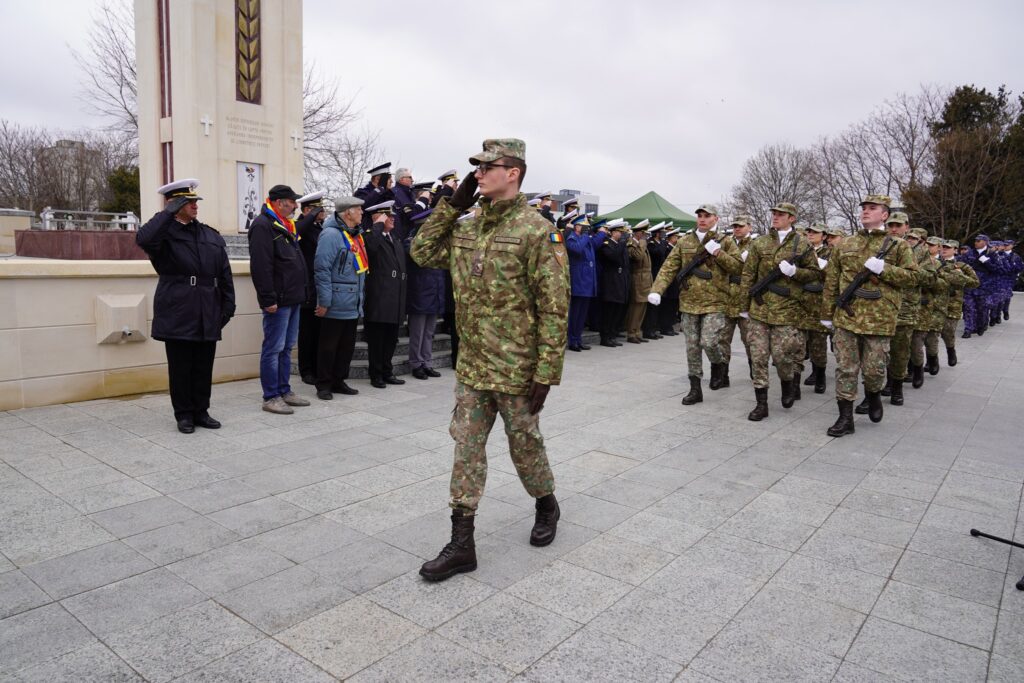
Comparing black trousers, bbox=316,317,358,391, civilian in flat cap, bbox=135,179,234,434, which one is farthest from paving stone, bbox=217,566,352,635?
black trousers, bbox=316,317,358,391

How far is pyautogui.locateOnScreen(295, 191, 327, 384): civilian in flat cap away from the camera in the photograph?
8133 millimetres

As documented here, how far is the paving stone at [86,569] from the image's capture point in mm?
3492

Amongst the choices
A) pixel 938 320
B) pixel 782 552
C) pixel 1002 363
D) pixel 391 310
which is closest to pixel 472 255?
pixel 782 552

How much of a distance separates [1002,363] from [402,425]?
434 inches

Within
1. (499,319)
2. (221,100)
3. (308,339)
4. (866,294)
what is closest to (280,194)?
(308,339)

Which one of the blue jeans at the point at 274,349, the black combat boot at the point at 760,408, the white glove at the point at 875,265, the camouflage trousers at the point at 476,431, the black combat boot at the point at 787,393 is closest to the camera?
the camouflage trousers at the point at 476,431

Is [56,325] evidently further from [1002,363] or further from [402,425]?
[1002,363]

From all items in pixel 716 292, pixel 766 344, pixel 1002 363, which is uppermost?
pixel 716 292

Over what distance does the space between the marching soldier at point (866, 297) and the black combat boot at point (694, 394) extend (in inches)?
60.3

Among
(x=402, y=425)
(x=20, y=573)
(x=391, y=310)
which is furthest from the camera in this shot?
(x=391, y=310)

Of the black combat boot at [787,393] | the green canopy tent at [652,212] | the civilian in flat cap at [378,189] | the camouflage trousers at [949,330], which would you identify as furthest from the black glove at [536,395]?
the green canopy tent at [652,212]

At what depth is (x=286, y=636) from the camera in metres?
3.11

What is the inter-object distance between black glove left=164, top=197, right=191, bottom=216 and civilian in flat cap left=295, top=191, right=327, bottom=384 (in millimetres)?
1763

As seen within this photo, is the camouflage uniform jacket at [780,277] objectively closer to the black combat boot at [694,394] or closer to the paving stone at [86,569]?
the black combat boot at [694,394]
